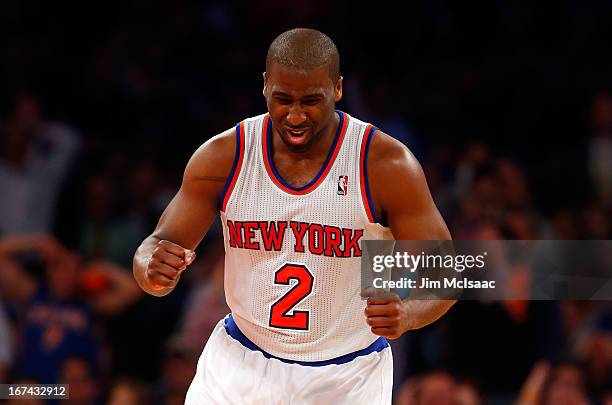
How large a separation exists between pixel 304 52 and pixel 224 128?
465 centimetres

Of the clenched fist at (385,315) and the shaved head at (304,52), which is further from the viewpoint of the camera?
the shaved head at (304,52)

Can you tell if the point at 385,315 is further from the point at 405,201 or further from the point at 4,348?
the point at 4,348

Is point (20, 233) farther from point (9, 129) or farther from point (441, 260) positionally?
point (441, 260)

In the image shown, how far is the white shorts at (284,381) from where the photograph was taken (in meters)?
4.41

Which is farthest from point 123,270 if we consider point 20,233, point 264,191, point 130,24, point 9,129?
point 264,191

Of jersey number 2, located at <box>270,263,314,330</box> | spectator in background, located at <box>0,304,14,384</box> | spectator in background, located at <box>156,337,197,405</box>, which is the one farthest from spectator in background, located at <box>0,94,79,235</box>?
jersey number 2, located at <box>270,263,314,330</box>

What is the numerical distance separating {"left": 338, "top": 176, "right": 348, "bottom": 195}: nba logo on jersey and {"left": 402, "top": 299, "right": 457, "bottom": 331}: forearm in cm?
51

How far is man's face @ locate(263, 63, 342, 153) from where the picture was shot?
4.25 m

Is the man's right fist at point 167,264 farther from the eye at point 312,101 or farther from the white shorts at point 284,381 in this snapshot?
the eye at point 312,101

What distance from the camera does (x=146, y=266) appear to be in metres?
4.35

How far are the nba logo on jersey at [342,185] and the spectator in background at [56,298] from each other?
3.32 m

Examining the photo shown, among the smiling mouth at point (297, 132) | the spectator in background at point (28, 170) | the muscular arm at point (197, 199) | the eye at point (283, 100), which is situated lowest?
the muscular arm at point (197, 199)

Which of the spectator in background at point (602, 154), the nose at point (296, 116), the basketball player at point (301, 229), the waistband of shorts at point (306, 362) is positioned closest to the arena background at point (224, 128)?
the spectator in background at point (602, 154)

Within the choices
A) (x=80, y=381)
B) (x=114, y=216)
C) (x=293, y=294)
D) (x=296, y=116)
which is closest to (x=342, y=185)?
(x=296, y=116)
